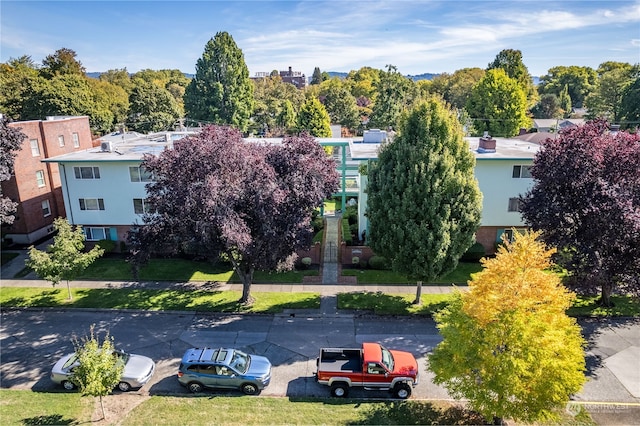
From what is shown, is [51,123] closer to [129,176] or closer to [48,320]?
[129,176]

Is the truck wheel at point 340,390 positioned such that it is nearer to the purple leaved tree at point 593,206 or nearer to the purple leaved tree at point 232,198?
the purple leaved tree at point 232,198

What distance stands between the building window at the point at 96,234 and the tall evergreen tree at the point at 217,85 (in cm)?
4056

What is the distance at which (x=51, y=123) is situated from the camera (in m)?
36.8

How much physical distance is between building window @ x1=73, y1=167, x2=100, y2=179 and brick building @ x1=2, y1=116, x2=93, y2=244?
4854mm

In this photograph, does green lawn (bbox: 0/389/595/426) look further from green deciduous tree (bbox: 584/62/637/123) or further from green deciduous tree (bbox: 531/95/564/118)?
green deciduous tree (bbox: 531/95/564/118)

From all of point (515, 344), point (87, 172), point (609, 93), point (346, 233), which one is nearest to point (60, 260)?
point (87, 172)

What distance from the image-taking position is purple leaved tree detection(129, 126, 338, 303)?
819 inches

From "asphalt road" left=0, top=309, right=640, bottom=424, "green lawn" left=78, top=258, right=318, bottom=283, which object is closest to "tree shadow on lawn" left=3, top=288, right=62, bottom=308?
"asphalt road" left=0, top=309, right=640, bottom=424

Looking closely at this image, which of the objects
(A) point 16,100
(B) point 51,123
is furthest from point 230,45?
(B) point 51,123

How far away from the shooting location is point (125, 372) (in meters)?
17.7

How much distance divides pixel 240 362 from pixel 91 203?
21537 millimetres

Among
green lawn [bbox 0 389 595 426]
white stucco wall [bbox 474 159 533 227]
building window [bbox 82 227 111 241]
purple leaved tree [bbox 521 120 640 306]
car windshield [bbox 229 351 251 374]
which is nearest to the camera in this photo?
green lawn [bbox 0 389 595 426]

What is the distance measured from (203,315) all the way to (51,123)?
83.0ft

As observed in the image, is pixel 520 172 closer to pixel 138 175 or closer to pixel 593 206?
pixel 593 206
